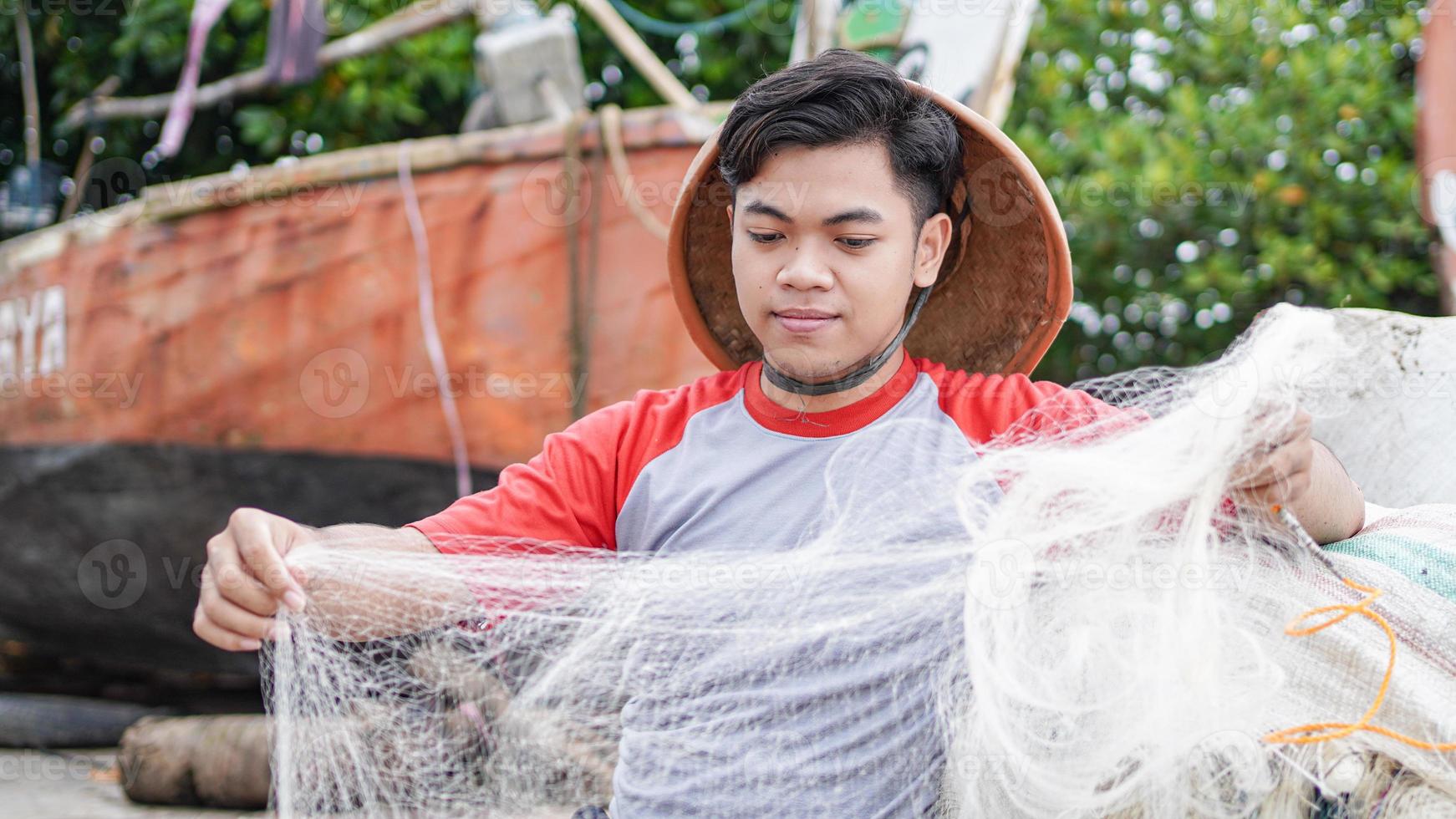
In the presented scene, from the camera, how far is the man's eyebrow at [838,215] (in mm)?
1492

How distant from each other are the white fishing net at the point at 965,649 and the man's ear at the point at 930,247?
10.6 inches

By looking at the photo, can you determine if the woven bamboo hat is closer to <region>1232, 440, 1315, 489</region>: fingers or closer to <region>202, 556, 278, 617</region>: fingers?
<region>1232, 440, 1315, 489</region>: fingers

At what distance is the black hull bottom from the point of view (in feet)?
13.9

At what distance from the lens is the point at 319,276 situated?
4.09 metres

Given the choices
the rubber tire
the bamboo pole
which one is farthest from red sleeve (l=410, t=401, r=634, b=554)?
the rubber tire

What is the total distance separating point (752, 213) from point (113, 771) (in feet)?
11.1

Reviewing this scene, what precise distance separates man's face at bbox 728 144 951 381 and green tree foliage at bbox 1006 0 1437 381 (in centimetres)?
353

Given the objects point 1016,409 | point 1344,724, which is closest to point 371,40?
point 1016,409

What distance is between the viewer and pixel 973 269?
1927 millimetres

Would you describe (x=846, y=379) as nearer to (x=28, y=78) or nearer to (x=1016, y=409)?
(x=1016, y=409)

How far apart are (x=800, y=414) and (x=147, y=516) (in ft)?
12.8

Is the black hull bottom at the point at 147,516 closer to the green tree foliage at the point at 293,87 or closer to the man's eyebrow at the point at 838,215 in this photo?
the green tree foliage at the point at 293,87

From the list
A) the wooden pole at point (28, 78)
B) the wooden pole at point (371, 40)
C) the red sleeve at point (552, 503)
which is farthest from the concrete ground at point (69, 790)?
the wooden pole at point (28, 78)

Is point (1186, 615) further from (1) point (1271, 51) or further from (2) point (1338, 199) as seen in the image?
(1) point (1271, 51)
